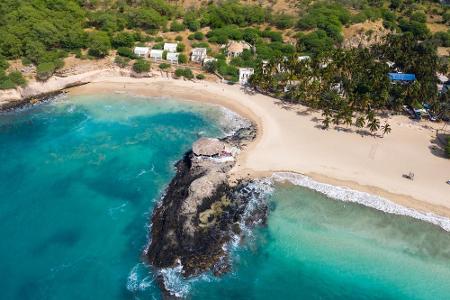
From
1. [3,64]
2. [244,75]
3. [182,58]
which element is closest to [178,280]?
[244,75]

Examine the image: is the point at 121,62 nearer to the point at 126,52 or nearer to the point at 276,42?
the point at 126,52

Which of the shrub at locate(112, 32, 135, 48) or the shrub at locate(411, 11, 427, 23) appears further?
the shrub at locate(411, 11, 427, 23)

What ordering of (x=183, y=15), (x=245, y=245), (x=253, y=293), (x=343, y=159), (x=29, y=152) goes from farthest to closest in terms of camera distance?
(x=183, y=15) < (x=29, y=152) < (x=343, y=159) < (x=245, y=245) < (x=253, y=293)

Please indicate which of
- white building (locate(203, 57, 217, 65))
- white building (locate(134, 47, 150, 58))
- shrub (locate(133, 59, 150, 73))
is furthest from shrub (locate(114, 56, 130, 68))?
white building (locate(203, 57, 217, 65))

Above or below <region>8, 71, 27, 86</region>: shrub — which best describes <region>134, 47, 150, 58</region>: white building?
above

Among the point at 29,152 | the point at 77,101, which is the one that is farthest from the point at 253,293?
the point at 77,101

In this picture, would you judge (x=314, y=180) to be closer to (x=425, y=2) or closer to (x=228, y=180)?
(x=228, y=180)

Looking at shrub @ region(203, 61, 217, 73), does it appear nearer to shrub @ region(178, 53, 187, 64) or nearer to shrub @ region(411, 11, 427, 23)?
shrub @ region(178, 53, 187, 64)
